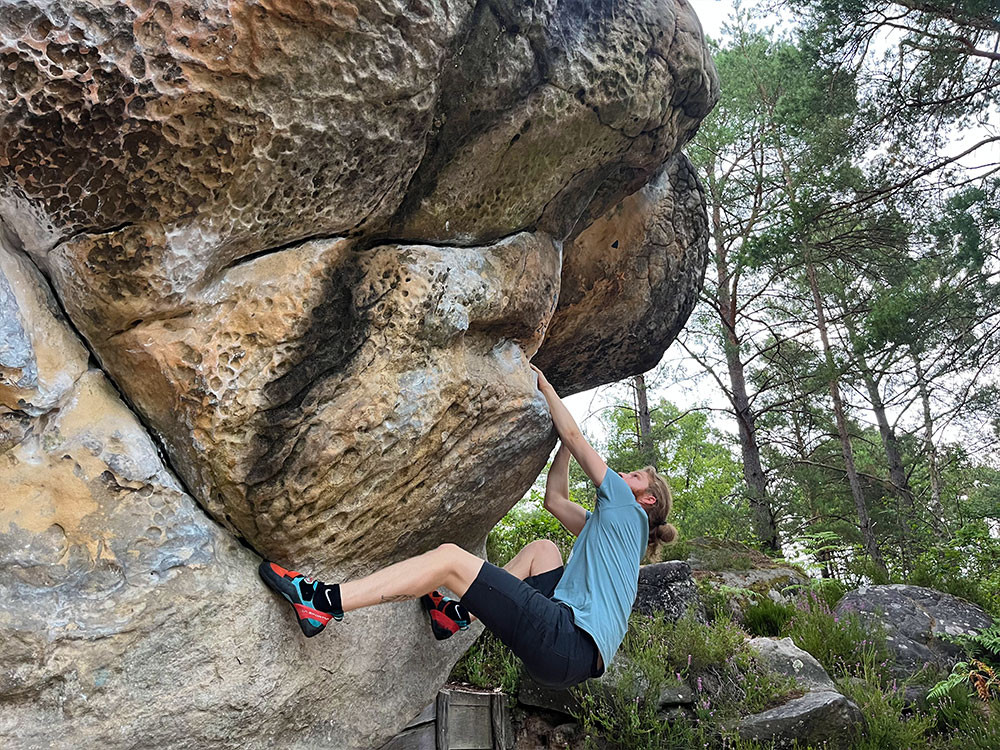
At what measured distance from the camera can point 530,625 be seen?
3.67 meters

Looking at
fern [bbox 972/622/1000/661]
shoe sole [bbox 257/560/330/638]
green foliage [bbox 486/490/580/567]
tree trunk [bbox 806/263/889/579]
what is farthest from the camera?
tree trunk [bbox 806/263/889/579]

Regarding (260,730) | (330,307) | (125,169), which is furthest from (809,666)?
(125,169)

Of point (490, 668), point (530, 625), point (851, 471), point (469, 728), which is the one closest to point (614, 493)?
point (530, 625)

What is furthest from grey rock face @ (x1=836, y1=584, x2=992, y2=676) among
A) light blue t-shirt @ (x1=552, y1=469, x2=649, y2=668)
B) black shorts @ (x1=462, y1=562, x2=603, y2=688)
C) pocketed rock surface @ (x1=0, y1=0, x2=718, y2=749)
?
pocketed rock surface @ (x1=0, y1=0, x2=718, y2=749)

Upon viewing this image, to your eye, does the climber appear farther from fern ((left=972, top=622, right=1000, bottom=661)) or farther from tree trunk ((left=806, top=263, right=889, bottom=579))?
tree trunk ((left=806, top=263, right=889, bottom=579))

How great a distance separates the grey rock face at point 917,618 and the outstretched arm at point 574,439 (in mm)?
4363

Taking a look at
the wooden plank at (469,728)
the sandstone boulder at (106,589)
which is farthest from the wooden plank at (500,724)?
the sandstone boulder at (106,589)

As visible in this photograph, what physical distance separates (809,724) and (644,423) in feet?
30.6

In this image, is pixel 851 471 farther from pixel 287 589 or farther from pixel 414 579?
pixel 287 589

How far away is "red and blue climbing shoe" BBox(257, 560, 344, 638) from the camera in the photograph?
3.25 metres

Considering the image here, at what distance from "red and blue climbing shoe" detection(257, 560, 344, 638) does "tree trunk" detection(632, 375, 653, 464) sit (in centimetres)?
1057

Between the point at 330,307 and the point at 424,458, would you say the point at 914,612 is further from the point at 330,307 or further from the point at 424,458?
the point at 330,307

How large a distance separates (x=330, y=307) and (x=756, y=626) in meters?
6.31

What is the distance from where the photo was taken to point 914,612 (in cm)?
745
